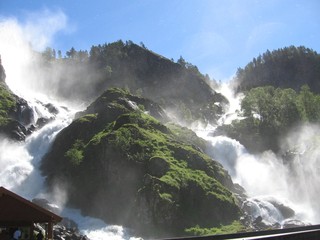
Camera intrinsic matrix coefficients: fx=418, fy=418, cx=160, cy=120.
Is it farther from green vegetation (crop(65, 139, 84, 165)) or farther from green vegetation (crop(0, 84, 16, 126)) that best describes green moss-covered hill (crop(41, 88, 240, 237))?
green vegetation (crop(0, 84, 16, 126))

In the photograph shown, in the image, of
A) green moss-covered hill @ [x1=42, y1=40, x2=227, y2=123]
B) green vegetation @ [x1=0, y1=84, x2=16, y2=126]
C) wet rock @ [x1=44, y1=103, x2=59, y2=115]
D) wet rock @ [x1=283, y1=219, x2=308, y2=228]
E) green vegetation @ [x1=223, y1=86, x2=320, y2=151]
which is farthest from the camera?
green moss-covered hill @ [x1=42, y1=40, x2=227, y2=123]

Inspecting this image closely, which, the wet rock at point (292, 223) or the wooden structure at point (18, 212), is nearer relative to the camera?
the wooden structure at point (18, 212)

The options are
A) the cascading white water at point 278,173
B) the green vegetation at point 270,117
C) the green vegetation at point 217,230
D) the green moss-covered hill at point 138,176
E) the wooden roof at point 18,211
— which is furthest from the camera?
the green vegetation at point 270,117

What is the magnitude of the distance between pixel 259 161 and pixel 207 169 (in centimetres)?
3088

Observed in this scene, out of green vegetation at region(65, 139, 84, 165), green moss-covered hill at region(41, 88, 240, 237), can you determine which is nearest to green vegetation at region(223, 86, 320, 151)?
green moss-covered hill at region(41, 88, 240, 237)

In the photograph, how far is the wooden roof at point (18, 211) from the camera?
2882 centimetres

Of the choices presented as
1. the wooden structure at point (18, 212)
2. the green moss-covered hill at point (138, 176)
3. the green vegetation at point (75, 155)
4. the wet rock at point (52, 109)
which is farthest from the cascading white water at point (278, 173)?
the wooden structure at point (18, 212)

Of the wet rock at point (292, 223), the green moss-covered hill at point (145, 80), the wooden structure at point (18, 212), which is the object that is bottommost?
the wooden structure at point (18, 212)

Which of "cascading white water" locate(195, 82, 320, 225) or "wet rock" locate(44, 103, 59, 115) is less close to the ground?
"wet rock" locate(44, 103, 59, 115)

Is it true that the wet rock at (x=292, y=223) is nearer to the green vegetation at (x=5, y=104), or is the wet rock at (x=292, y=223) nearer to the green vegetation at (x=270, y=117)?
the green vegetation at (x=270, y=117)

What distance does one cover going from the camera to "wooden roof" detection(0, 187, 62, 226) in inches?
1134

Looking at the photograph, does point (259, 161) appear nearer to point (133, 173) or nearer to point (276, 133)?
point (276, 133)

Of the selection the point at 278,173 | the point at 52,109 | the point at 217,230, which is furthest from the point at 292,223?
the point at 52,109

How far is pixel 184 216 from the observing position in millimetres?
65188
